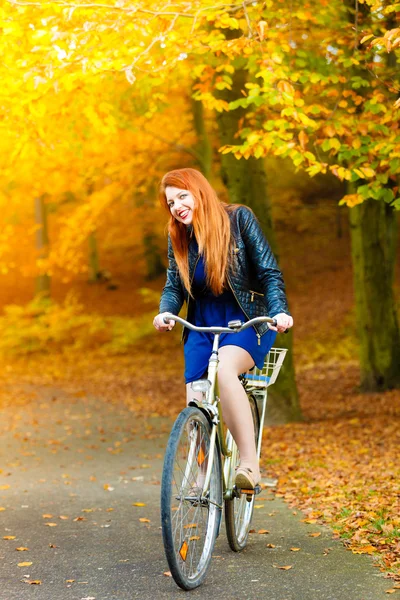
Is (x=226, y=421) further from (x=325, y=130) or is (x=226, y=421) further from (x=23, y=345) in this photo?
(x=23, y=345)

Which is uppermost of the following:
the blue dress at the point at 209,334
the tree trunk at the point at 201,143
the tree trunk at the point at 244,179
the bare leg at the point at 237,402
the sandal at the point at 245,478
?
the tree trunk at the point at 201,143

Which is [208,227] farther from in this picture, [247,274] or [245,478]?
[245,478]

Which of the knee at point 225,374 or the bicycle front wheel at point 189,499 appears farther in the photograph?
the knee at point 225,374

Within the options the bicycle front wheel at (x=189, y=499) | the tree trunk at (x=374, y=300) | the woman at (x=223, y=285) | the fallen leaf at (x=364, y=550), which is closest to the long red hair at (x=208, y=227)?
the woman at (x=223, y=285)

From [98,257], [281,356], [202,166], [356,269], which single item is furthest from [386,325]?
[98,257]

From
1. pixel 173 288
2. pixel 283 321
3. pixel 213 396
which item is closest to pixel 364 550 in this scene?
pixel 213 396

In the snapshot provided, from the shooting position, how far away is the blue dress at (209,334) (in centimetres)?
422

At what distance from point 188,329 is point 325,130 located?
2.94 meters

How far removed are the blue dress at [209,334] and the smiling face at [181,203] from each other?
23cm

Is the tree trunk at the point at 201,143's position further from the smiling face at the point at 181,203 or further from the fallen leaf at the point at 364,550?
the fallen leaf at the point at 364,550

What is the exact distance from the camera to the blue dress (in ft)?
13.8

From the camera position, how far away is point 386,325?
12.3 meters

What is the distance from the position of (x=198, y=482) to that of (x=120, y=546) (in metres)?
1.11

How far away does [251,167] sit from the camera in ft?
31.7
